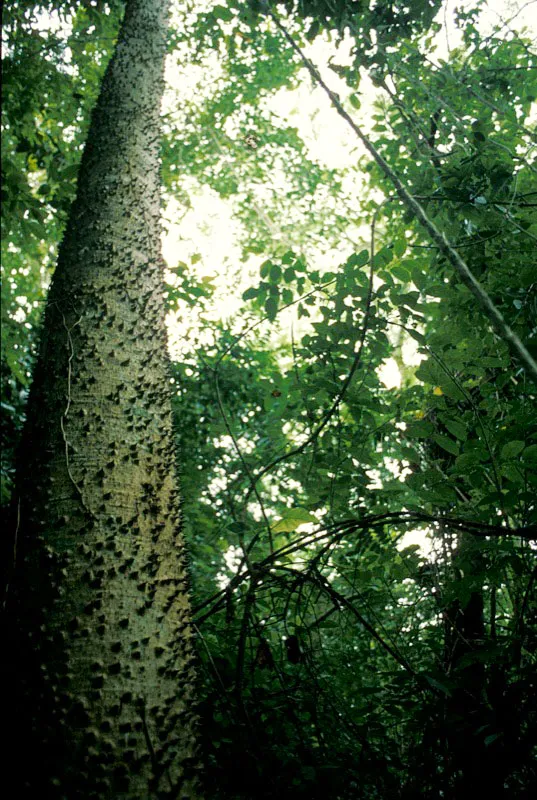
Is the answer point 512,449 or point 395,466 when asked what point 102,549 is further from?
point 395,466

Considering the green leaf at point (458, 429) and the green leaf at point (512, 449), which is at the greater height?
the green leaf at point (458, 429)

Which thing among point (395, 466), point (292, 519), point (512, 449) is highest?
point (395, 466)

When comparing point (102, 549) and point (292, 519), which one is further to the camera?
point (292, 519)

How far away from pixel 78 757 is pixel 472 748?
3.56 ft

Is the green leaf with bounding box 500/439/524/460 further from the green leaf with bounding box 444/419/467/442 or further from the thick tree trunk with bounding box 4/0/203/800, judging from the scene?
the thick tree trunk with bounding box 4/0/203/800

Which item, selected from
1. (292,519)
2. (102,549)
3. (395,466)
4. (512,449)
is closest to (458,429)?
(512,449)

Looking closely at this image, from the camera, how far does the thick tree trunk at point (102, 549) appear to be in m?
0.94

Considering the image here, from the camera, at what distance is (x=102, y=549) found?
3.76 ft

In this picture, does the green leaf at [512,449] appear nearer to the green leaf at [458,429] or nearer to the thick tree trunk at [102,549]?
the green leaf at [458,429]

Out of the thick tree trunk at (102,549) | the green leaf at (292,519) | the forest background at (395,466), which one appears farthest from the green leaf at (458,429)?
the thick tree trunk at (102,549)

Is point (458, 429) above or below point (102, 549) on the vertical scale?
above

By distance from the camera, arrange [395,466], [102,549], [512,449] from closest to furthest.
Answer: [102,549] < [512,449] < [395,466]

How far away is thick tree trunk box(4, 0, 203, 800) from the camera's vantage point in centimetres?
94

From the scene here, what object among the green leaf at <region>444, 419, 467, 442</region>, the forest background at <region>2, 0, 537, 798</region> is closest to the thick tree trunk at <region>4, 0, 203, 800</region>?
the forest background at <region>2, 0, 537, 798</region>
